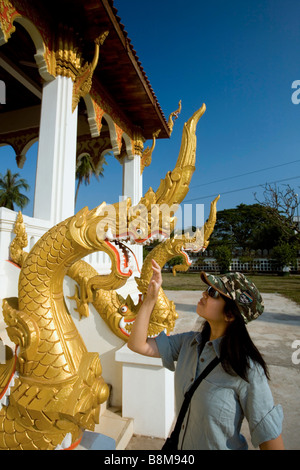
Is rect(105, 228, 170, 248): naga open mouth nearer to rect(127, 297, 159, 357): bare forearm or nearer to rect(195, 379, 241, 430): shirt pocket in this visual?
rect(127, 297, 159, 357): bare forearm

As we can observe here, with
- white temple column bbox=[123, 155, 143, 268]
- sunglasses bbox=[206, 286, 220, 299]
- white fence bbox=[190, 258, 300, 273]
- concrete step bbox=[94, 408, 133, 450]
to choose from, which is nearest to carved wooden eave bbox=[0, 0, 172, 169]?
white temple column bbox=[123, 155, 143, 268]

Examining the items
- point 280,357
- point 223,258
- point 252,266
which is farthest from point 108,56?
point 252,266

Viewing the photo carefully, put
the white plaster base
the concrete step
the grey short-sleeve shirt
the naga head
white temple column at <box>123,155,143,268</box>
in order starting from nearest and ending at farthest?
the grey short-sleeve shirt
the naga head
the concrete step
the white plaster base
white temple column at <box>123,155,143,268</box>

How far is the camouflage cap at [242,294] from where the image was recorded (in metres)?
0.90

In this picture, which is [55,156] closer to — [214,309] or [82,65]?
[82,65]

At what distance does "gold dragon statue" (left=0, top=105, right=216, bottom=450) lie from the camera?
805mm

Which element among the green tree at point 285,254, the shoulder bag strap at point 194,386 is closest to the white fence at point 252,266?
the green tree at point 285,254

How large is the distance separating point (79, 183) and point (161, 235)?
2194cm

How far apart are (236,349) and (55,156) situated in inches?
105

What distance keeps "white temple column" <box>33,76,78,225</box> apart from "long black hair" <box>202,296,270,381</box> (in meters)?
2.27

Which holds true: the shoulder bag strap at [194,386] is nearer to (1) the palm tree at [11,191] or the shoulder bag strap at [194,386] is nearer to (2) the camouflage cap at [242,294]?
(2) the camouflage cap at [242,294]

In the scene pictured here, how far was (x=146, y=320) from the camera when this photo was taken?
1016mm

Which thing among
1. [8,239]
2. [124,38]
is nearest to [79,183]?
[124,38]
